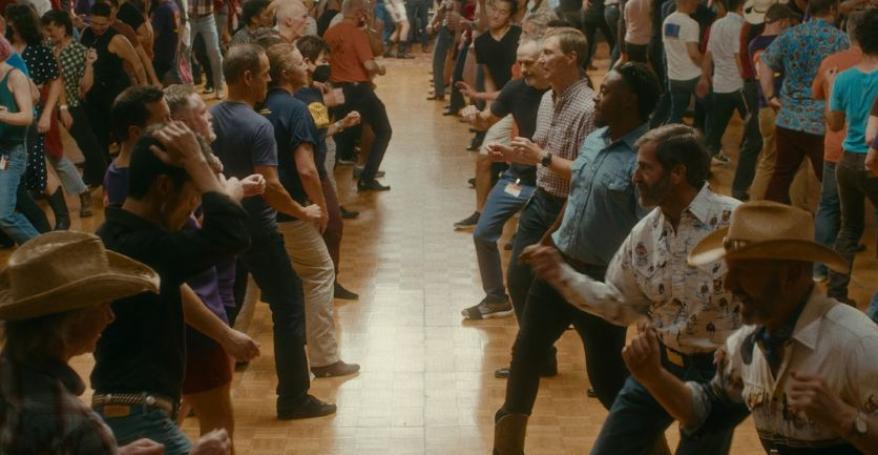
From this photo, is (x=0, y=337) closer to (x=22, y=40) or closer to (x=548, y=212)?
(x=548, y=212)

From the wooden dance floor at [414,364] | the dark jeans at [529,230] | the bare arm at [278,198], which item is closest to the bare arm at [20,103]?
the wooden dance floor at [414,364]

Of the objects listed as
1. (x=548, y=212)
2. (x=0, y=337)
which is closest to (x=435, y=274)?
(x=548, y=212)

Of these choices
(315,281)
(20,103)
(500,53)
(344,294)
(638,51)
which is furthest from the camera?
(638,51)

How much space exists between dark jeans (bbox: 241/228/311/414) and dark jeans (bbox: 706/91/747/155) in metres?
5.33

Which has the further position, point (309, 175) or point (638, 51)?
point (638, 51)

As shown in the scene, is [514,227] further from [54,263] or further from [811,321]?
[54,263]

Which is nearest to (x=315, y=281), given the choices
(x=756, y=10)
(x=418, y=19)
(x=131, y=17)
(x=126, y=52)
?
(x=126, y=52)

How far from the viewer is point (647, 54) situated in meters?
11.5

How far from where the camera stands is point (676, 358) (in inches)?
144

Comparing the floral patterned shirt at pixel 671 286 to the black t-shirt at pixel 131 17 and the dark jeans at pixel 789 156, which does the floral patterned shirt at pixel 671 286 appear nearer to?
the dark jeans at pixel 789 156

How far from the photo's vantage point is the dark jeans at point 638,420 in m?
3.62

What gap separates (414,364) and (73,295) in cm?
349

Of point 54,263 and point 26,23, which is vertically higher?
point 54,263

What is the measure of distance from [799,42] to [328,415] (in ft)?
12.4
